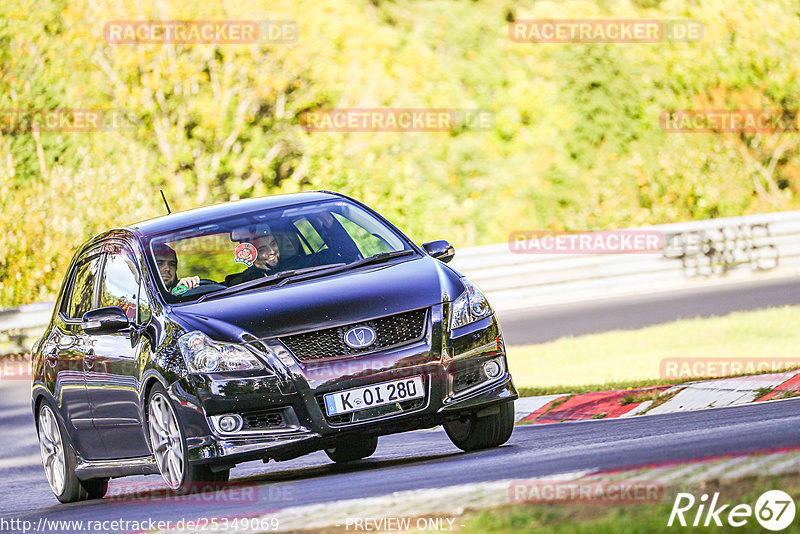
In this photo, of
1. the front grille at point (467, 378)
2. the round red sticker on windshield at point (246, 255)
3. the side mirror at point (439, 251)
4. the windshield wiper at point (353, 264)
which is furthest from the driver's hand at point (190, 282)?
the front grille at point (467, 378)

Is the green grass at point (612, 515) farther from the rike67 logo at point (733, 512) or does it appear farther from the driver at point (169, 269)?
the driver at point (169, 269)

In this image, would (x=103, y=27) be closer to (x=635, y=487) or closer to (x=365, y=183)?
(x=365, y=183)

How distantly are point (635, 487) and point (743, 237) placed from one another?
14576 millimetres

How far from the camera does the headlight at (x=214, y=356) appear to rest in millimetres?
7492

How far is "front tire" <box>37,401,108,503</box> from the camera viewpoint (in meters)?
9.23

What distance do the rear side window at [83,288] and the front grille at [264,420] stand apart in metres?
2.15

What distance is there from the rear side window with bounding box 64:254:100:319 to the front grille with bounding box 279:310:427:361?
2.28 metres

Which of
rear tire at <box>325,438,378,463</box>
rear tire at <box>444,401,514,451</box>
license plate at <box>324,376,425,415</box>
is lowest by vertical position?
rear tire at <box>325,438,378,463</box>

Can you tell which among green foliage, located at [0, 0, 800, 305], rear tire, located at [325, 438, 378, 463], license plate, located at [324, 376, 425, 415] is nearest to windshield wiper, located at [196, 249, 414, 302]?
license plate, located at [324, 376, 425, 415]

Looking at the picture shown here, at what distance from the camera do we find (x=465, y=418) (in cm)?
805

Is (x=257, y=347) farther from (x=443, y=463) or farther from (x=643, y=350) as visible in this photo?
(x=643, y=350)

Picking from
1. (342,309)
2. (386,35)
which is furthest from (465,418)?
(386,35)

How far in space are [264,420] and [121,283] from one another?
1.78 meters

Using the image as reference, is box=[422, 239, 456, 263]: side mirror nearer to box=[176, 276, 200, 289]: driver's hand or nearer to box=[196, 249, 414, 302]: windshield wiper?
box=[196, 249, 414, 302]: windshield wiper
